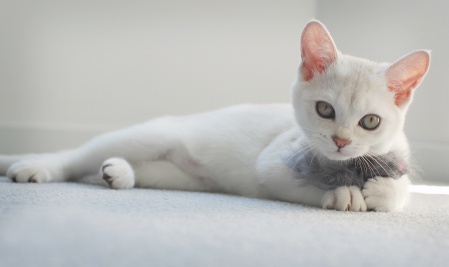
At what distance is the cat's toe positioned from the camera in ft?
6.45

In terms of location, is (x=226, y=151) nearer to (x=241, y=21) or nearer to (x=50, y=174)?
(x=50, y=174)

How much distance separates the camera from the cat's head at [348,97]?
156 centimetres

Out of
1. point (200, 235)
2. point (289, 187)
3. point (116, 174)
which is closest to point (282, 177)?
point (289, 187)

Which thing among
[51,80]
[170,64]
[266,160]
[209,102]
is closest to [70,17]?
[51,80]

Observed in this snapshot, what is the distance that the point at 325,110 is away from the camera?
1.62m

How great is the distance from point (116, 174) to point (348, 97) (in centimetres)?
87

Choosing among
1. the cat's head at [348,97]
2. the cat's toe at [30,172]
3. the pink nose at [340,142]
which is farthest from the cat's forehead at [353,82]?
the cat's toe at [30,172]

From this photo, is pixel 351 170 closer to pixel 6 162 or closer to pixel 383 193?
pixel 383 193

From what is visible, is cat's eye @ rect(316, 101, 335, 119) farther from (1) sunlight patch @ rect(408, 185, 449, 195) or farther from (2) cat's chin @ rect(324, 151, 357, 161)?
(1) sunlight patch @ rect(408, 185, 449, 195)

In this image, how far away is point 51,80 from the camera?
9.80 feet

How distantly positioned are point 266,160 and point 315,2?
1404 mm

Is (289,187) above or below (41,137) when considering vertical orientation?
above

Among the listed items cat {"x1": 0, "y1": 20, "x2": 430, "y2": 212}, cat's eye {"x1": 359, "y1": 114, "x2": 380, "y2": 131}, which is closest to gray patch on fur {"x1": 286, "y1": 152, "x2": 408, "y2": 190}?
cat {"x1": 0, "y1": 20, "x2": 430, "y2": 212}

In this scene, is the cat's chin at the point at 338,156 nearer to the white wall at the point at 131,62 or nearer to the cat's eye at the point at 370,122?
the cat's eye at the point at 370,122
